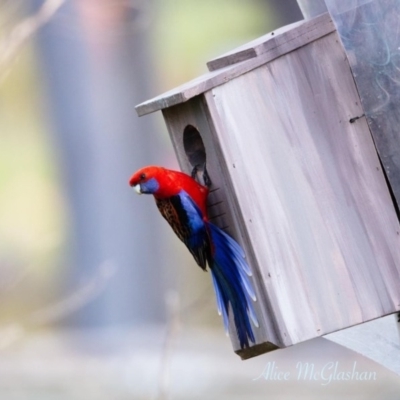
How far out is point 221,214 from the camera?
9.01ft

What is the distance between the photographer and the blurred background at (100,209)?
194 inches

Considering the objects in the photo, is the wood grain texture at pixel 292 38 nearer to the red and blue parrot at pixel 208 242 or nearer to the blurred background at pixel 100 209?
the red and blue parrot at pixel 208 242

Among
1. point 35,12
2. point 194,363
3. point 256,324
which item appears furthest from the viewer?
point 194,363

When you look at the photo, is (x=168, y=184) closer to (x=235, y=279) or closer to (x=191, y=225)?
(x=191, y=225)

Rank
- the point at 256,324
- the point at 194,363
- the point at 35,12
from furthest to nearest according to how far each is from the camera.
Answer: the point at 194,363 < the point at 35,12 < the point at 256,324

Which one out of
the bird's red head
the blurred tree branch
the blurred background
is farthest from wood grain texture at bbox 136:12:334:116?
the blurred background

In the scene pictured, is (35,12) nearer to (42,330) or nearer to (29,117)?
(29,117)

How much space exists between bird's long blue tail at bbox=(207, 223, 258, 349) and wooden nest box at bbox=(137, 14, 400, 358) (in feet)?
0.09

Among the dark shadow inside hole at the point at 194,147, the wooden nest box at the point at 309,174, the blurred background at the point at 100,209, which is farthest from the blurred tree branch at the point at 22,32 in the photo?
the wooden nest box at the point at 309,174

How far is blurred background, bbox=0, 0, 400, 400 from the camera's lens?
4938 millimetres

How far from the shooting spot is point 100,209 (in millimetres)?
5078

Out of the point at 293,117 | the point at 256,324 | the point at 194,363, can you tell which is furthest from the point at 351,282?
the point at 194,363

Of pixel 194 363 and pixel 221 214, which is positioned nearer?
pixel 221 214

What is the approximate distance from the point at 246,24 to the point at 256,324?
8.75 ft
